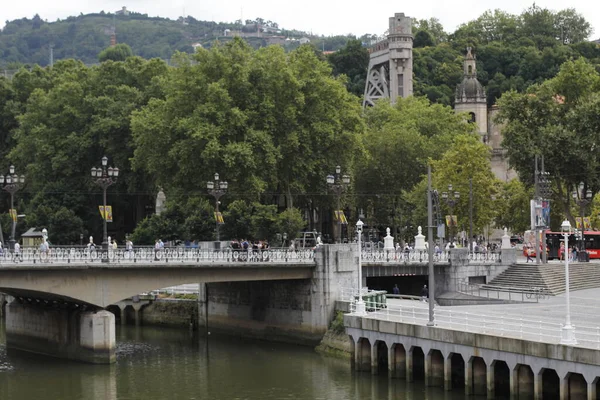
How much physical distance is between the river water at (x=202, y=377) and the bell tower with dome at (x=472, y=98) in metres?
94.1

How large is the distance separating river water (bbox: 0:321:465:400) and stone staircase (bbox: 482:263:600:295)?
47.5 feet

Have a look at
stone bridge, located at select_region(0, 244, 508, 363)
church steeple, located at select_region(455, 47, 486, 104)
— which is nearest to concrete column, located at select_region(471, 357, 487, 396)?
stone bridge, located at select_region(0, 244, 508, 363)

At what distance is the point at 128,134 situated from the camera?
9594 centimetres

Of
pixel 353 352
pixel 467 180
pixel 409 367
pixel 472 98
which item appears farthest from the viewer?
pixel 472 98

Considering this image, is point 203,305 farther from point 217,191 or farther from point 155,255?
point 155,255

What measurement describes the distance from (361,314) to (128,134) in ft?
157

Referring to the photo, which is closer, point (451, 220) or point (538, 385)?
point (538, 385)

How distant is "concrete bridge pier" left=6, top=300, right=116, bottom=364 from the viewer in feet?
177

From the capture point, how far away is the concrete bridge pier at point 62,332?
53938 millimetres

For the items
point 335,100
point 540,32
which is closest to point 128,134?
point 335,100

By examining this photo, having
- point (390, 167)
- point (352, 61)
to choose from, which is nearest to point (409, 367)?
point (390, 167)

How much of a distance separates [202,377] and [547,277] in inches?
911

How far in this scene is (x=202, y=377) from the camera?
51.2 meters

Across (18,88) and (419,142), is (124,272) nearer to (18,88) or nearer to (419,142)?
(419,142)
